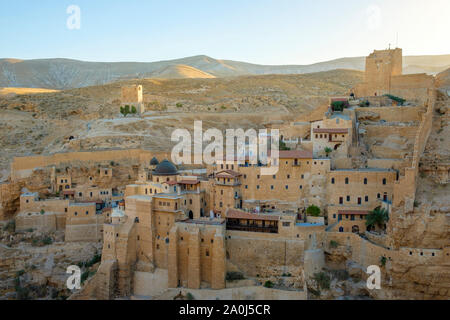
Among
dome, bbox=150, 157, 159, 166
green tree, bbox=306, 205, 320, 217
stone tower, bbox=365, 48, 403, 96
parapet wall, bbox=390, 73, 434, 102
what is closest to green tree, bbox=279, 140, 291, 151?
green tree, bbox=306, 205, 320, 217

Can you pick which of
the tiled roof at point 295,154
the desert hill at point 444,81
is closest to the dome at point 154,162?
the tiled roof at point 295,154

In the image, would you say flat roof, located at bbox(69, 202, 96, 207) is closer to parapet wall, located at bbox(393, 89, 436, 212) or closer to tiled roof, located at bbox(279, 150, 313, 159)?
tiled roof, located at bbox(279, 150, 313, 159)

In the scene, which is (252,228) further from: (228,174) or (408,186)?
(408,186)

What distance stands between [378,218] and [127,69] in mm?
124902

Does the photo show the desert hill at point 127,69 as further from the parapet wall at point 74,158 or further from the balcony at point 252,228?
the balcony at point 252,228

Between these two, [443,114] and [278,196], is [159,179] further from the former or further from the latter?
[443,114]

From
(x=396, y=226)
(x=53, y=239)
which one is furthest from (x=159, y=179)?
(x=396, y=226)

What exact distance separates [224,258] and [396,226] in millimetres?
10542

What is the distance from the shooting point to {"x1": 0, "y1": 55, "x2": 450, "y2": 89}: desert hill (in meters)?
119

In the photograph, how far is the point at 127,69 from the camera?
5605 inches

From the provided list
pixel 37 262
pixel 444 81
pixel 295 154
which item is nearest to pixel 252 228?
pixel 295 154

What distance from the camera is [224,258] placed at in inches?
1108

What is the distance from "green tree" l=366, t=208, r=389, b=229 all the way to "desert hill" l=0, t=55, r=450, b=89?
292ft

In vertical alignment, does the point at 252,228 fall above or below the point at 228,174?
below
